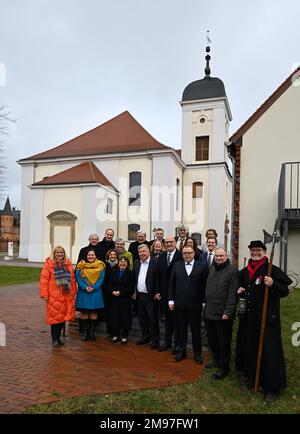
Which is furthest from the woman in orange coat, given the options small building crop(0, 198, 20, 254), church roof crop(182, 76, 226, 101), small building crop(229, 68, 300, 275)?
small building crop(0, 198, 20, 254)

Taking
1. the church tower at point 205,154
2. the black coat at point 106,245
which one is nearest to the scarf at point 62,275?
the black coat at point 106,245

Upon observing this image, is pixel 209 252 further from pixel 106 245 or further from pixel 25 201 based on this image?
pixel 25 201

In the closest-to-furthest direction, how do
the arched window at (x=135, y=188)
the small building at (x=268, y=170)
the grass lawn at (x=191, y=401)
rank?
the grass lawn at (x=191, y=401)
the small building at (x=268, y=170)
the arched window at (x=135, y=188)

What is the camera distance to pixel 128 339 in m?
6.55

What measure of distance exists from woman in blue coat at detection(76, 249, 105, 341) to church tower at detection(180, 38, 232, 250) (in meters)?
22.4

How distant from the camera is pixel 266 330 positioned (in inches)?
164

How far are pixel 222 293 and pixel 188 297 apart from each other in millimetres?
747

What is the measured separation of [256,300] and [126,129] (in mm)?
29188

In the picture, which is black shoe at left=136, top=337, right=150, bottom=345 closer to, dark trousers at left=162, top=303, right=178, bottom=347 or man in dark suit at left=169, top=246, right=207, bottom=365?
dark trousers at left=162, top=303, right=178, bottom=347

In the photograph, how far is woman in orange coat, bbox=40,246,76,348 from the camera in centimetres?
587

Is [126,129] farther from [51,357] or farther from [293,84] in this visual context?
[51,357]

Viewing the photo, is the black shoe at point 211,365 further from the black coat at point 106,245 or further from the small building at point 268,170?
the small building at point 268,170

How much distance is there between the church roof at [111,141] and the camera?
94.4ft

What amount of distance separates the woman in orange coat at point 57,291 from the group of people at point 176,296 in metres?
0.02
